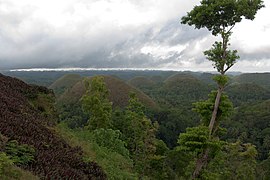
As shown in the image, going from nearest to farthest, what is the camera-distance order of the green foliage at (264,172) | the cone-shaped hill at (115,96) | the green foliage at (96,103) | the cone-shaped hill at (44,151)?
1. the cone-shaped hill at (44,151)
2. the green foliage at (96,103)
3. the green foliage at (264,172)
4. the cone-shaped hill at (115,96)

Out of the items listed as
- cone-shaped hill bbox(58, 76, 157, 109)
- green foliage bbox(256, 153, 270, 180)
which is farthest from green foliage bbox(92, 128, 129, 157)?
cone-shaped hill bbox(58, 76, 157, 109)

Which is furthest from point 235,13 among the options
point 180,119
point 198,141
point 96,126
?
point 180,119

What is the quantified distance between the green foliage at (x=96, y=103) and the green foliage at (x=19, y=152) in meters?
25.0

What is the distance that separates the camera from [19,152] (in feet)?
26.9

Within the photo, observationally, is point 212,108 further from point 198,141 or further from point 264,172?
point 264,172

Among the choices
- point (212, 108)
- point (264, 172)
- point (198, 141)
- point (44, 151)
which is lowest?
point (264, 172)

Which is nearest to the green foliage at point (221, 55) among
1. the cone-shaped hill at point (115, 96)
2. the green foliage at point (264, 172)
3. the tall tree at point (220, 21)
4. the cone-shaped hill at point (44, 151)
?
the tall tree at point (220, 21)

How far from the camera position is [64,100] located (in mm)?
128875

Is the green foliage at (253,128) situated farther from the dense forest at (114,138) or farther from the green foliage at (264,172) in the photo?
the green foliage at (264,172)

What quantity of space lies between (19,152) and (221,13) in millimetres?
13047

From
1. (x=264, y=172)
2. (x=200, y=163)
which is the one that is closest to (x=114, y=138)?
(x=200, y=163)

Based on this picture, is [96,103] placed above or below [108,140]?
above

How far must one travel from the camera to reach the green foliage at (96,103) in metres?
34.2

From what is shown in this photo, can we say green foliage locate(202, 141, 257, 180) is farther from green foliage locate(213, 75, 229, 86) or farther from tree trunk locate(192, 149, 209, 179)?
green foliage locate(213, 75, 229, 86)
